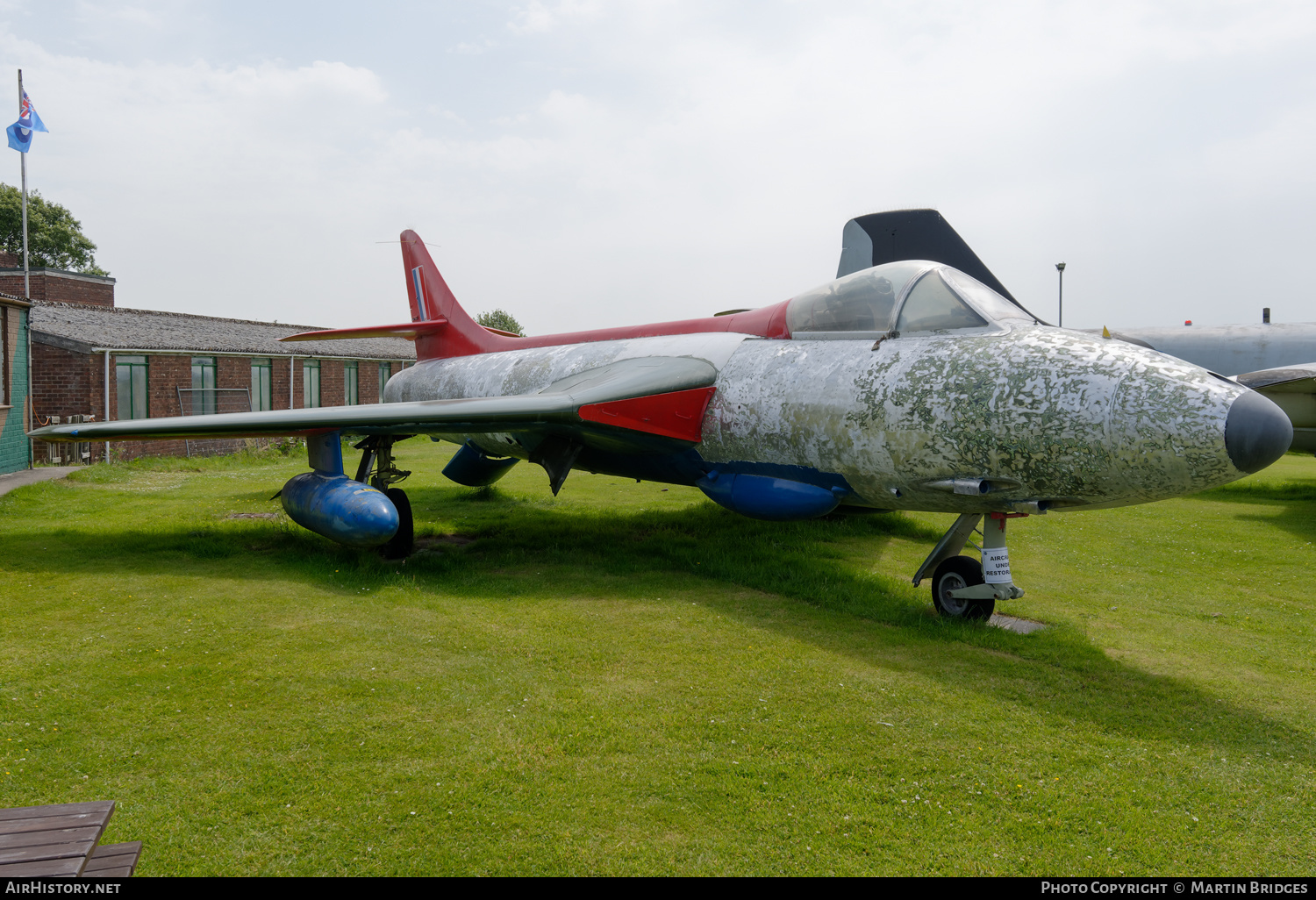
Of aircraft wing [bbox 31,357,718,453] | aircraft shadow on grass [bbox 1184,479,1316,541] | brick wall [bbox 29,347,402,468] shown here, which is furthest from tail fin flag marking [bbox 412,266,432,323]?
aircraft shadow on grass [bbox 1184,479,1316,541]

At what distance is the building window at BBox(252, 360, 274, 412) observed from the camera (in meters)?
24.8

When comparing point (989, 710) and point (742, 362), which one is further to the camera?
point (742, 362)

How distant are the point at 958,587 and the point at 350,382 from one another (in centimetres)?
2717

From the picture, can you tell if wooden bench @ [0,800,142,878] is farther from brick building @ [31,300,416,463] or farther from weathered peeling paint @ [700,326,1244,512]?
brick building @ [31,300,416,463]

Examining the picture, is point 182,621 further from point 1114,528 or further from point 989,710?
point 1114,528

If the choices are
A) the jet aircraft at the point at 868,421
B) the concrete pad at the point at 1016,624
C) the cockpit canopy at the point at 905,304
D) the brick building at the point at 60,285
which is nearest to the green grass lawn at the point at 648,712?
the concrete pad at the point at 1016,624

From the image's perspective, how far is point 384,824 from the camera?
343 centimetres

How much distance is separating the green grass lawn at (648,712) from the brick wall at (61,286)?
3702 cm

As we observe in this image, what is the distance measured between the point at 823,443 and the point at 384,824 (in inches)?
175

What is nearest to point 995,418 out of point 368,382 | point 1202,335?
point 1202,335

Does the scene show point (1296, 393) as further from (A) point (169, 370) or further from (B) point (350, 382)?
(B) point (350, 382)

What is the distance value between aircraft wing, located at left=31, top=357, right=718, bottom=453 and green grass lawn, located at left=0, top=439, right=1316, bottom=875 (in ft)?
4.63

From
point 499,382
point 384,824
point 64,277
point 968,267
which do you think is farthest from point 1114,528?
point 64,277

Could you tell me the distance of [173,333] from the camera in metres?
24.3
